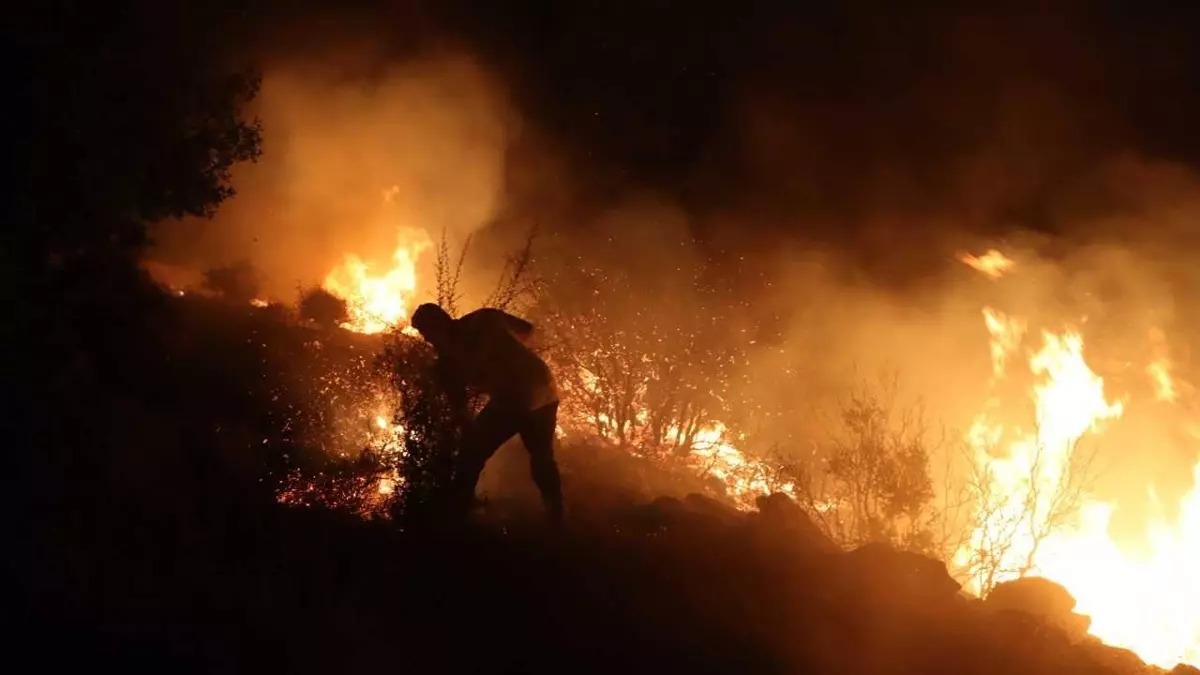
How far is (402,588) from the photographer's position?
18.1 feet

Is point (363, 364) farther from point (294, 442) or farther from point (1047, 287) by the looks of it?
point (1047, 287)

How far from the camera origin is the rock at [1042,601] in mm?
8078

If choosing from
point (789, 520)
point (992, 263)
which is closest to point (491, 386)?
point (789, 520)

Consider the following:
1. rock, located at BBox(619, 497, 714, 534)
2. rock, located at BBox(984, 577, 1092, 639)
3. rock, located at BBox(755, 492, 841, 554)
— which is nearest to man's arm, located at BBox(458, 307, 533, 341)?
rock, located at BBox(619, 497, 714, 534)

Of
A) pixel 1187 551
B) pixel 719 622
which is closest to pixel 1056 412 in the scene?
pixel 1187 551

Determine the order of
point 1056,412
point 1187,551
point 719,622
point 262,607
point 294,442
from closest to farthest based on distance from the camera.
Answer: point 262,607 → point 719,622 → point 294,442 → point 1187,551 → point 1056,412

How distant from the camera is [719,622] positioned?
605cm

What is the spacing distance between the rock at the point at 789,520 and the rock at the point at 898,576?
70 centimetres

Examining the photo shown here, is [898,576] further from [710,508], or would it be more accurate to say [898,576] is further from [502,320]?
[502,320]

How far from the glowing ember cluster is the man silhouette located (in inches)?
242

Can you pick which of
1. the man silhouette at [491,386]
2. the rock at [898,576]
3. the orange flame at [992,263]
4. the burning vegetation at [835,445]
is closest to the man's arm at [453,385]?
the man silhouette at [491,386]

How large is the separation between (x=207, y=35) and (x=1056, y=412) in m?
12.5

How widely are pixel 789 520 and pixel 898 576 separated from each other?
162 centimetres

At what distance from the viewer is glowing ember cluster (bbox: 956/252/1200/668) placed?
10.6 m
